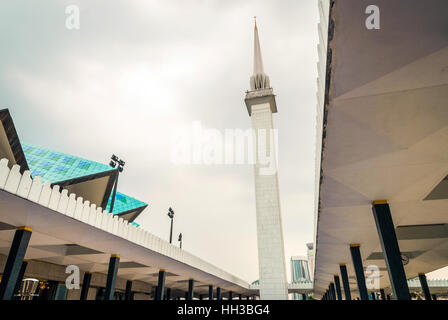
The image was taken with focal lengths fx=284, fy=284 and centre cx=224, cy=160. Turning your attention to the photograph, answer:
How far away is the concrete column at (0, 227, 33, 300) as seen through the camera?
443 inches

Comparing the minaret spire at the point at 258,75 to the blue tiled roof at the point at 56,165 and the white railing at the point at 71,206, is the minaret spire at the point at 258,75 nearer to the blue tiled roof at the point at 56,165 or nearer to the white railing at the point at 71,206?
the blue tiled roof at the point at 56,165

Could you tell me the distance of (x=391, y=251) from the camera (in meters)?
11.0

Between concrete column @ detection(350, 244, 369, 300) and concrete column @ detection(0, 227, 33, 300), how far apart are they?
59.1 feet

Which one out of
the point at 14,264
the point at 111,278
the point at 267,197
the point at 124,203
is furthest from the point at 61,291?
the point at 267,197

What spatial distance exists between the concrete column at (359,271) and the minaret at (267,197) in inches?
616

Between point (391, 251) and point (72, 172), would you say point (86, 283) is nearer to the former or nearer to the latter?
point (72, 172)

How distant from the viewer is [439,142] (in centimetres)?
797

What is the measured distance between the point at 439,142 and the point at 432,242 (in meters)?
13.1

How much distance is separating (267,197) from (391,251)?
A: 26642 mm

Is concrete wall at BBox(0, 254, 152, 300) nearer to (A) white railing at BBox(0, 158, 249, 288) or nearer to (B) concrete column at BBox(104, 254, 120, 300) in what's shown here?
(B) concrete column at BBox(104, 254, 120, 300)

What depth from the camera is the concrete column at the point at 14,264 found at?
443 inches

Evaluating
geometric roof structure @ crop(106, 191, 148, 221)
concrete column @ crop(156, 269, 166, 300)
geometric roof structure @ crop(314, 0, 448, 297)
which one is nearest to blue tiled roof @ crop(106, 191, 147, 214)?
geometric roof structure @ crop(106, 191, 148, 221)

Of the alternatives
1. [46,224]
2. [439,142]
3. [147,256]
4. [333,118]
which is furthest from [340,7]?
[147,256]
